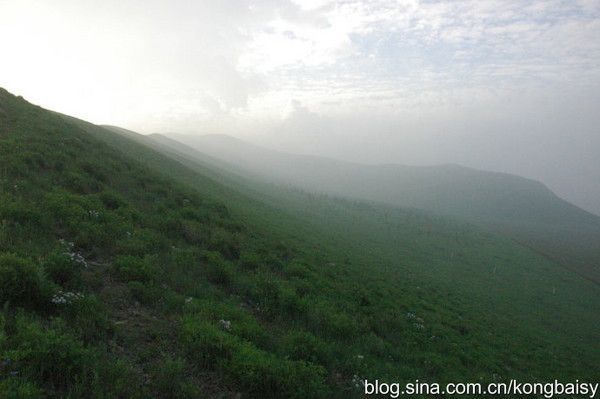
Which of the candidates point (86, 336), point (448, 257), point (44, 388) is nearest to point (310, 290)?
point (86, 336)

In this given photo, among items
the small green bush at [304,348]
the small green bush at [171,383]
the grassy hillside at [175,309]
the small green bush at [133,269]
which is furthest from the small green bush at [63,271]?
the small green bush at [304,348]

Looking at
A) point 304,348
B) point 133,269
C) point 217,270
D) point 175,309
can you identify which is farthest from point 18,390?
point 217,270

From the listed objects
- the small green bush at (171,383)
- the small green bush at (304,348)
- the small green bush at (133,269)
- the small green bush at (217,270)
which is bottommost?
the small green bush at (304,348)

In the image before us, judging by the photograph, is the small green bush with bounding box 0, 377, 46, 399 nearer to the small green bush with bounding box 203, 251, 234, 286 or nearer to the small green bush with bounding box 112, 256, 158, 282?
the small green bush with bounding box 112, 256, 158, 282

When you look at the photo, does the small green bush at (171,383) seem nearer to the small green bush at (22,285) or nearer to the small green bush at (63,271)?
the small green bush at (22,285)

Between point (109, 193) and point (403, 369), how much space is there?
14482mm

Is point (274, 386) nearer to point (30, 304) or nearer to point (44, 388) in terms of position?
point (44, 388)

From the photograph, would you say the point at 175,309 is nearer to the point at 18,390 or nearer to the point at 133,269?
the point at 133,269

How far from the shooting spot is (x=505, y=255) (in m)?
78.6

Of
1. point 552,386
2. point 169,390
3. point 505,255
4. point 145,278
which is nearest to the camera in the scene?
point 169,390

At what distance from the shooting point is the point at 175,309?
1000 cm

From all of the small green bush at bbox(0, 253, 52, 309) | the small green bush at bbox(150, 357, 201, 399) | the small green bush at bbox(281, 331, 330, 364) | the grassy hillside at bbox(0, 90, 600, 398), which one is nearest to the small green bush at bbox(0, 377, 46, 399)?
the grassy hillside at bbox(0, 90, 600, 398)

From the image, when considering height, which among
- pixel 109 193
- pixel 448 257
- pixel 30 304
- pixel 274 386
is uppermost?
pixel 109 193

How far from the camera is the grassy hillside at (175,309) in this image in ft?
23.4
